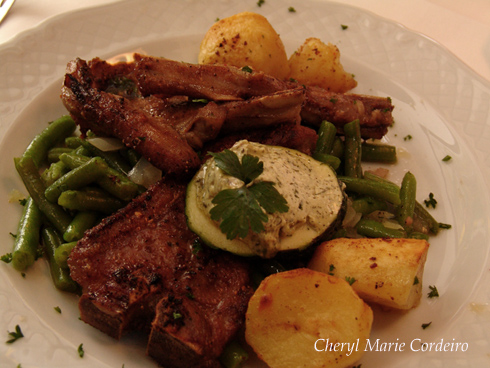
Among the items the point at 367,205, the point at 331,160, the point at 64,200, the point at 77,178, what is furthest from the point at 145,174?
the point at 367,205

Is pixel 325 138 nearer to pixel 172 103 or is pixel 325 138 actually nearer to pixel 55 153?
pixel 172 103

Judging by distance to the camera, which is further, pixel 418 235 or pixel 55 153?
pixel 55 153

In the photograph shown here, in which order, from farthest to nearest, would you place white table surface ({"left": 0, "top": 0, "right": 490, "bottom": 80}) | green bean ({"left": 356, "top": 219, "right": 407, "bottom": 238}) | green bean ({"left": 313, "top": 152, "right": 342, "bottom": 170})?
white table surface ({"left": 0, "top": 0, "right": 490, "bottom": 80}) → green bean ({"left": 313, "top": 152, "right": 342, "bottom": 170}) → green bean ({"left": 356, "top": 219, "right": 407, "bottom": 238})

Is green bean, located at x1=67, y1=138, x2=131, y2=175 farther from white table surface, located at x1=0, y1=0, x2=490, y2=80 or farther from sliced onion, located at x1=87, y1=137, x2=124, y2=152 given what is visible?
white table surface, located at x1=0, y1=0, x2=490, y2=80

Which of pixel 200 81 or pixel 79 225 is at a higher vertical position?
pixel 200 81

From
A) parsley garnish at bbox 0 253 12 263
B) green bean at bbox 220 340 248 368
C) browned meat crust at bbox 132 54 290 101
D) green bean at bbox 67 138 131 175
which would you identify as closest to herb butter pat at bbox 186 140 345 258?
green bean at bbox 220 340 248 368

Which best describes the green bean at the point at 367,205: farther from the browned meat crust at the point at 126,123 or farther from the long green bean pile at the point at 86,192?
the browned meat crust at the point at 126,123

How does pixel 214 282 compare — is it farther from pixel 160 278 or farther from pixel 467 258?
pixel 467 258
